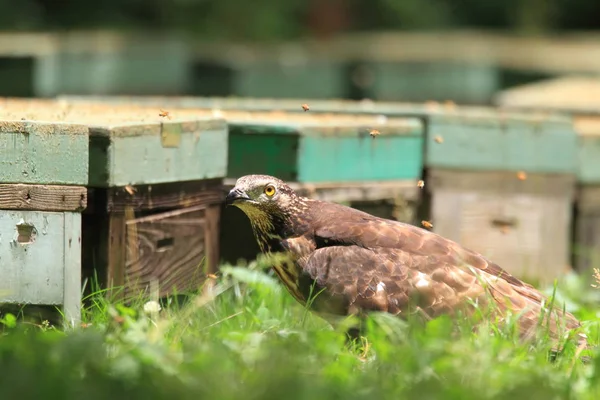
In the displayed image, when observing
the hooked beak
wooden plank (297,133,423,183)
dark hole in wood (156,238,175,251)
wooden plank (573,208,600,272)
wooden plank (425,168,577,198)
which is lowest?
wooden plank (573,208,600,272)

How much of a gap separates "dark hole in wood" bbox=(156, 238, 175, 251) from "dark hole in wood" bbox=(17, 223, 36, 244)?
2.50ft

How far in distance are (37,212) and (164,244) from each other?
84 cm

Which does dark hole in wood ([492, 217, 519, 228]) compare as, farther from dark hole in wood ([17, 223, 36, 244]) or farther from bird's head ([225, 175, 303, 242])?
dark hole in wood ([17, 223, 36, 244])

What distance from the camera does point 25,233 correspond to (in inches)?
193

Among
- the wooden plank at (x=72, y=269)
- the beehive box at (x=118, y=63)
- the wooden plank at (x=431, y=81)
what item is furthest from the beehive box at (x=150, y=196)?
the wooden plank at (x=431, y=81)

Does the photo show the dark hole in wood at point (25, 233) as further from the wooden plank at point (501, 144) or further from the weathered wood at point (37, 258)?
the wooden plank at point (501, 144)

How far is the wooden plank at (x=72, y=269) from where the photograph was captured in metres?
4.90

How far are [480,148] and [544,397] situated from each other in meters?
3.66

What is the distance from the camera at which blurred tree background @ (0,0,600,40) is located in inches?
703

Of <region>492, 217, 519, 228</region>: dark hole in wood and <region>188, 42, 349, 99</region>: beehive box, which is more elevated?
<region>188, 42, 349, 99</region>: beehive box

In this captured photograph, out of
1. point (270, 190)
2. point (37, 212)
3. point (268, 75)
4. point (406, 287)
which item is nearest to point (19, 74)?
point (268, 75)

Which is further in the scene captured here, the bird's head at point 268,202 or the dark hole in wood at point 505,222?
the dark hole in wood at point 505,222

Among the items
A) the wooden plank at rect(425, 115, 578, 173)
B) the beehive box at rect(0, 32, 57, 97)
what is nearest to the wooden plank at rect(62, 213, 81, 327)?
the wooden plank at rect(425, 115, 578, 173)

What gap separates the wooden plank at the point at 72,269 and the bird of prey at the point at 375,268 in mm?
687
